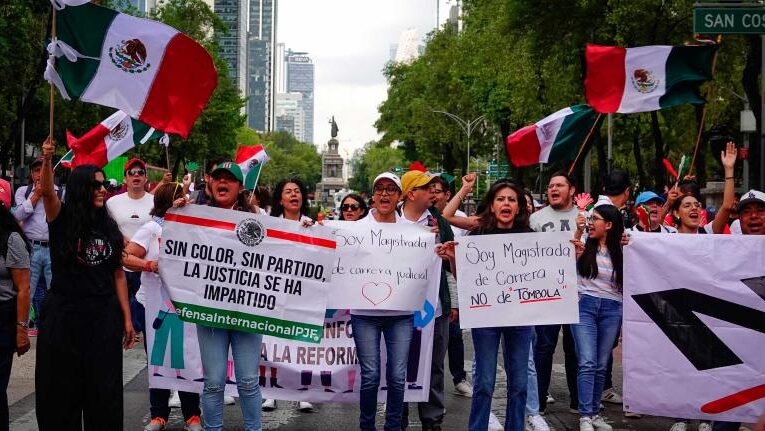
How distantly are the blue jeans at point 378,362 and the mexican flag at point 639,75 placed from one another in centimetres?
484

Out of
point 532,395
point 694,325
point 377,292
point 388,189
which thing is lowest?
point 532,395

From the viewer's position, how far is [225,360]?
664 centimetres

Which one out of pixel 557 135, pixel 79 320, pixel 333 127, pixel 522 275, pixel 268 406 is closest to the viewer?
pixel 79 320

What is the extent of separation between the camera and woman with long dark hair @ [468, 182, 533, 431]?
710cm

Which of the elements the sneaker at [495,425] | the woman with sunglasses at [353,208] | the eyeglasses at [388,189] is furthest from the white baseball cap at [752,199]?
the woman with sunglasses at [353,208]

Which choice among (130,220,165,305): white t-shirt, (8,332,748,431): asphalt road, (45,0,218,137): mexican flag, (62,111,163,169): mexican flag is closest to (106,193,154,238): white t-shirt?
(62,111,163,169): mexican flag

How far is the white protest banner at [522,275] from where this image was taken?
7.20 metres

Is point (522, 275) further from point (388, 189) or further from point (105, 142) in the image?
point (105, 142)

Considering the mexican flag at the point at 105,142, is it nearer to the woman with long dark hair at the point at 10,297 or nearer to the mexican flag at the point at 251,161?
the mexican flag at the point at 251,161

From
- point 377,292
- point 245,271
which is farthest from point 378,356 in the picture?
point 245,271

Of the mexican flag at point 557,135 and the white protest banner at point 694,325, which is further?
the mexican flag at point 557,135

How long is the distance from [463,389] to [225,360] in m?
3.55

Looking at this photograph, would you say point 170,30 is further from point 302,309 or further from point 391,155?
point 391,155

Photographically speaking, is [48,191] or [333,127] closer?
[48,191]
